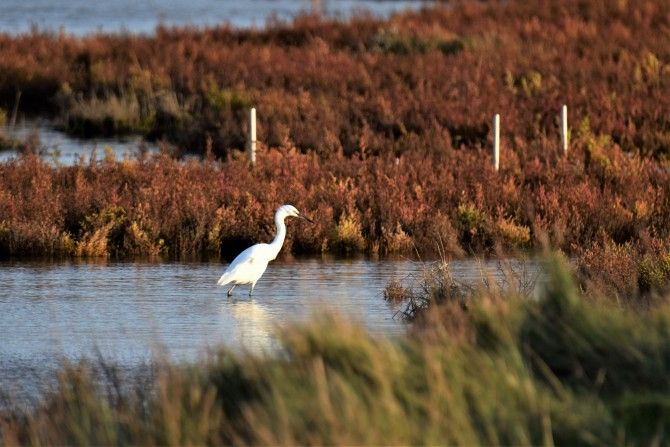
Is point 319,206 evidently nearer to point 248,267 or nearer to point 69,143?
point 248,267

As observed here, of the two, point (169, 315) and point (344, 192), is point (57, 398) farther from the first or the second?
point (344, 192)

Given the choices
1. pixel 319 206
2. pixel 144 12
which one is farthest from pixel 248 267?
pixel 144 12

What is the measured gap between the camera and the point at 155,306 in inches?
537

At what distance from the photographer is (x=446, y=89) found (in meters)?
30.1

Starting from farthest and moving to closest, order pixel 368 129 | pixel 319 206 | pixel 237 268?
pixel 368 129, pixel 319 206, pixel 237 268

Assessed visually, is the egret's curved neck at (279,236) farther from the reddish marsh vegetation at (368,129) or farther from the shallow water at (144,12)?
the shallow water at (144,12)

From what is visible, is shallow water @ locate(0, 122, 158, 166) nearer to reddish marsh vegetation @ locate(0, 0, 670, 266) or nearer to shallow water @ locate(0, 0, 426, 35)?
reddish marsh vegetation @ locate(0, 0, 670, 266)

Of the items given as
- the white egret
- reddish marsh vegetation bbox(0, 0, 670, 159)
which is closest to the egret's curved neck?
the white egret

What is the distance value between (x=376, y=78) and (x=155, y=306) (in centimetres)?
1903

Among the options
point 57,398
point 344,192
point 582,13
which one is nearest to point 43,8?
point 582,13

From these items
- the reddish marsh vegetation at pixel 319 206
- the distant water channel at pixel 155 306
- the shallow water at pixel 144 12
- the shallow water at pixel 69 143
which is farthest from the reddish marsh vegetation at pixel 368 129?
the shallow water at pixel 144 12

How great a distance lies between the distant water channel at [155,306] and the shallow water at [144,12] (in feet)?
159

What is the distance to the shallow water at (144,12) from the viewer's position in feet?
231

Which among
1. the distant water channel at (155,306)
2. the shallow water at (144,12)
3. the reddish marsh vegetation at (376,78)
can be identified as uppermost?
the shallow water at (144,12)
